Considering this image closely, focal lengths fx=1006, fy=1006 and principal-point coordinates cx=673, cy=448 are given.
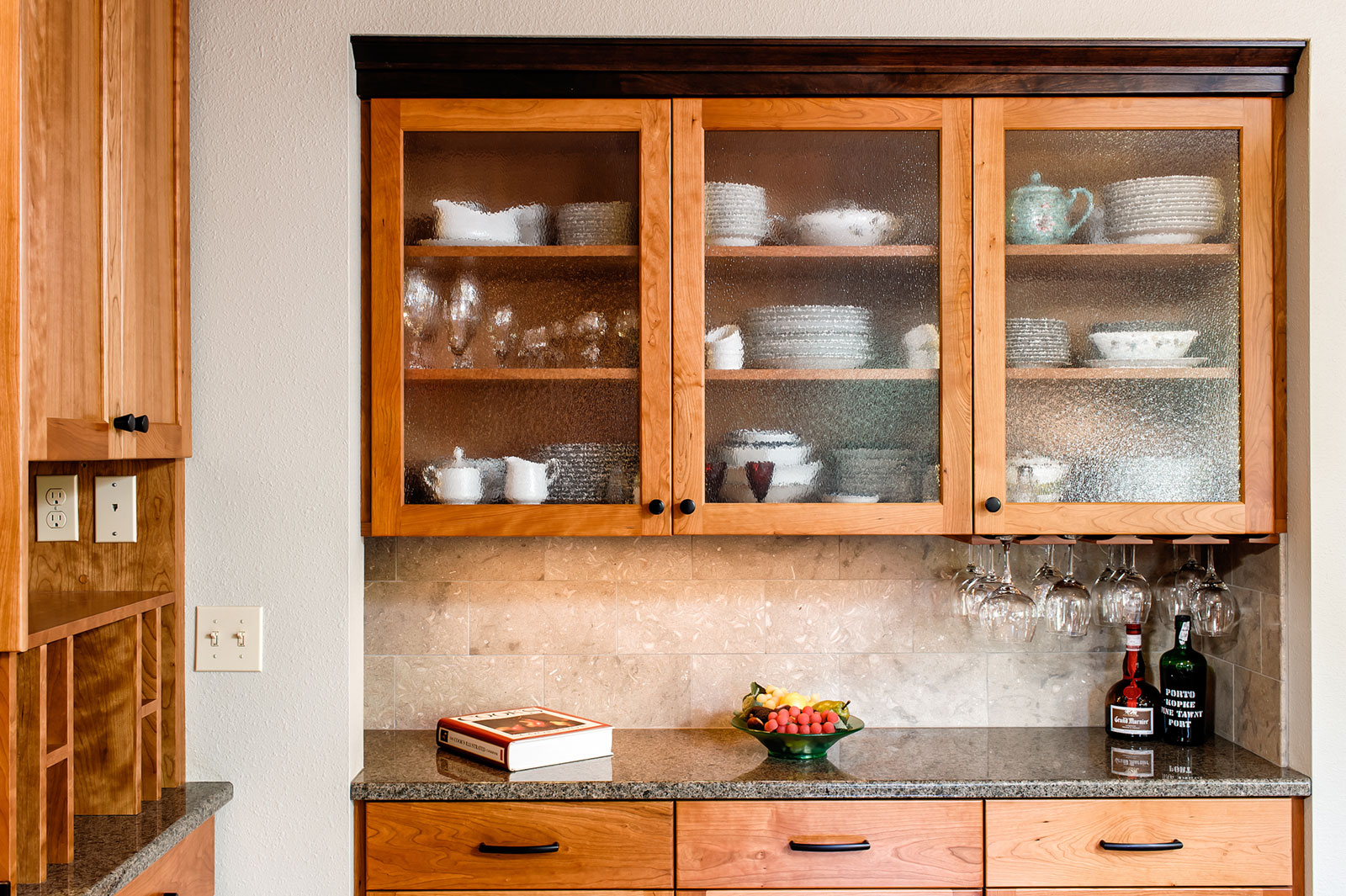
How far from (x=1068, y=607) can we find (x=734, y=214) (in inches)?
39.4

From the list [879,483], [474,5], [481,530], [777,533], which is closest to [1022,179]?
[879,483]

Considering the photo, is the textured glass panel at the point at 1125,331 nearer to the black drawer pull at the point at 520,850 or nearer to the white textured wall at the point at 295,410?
the white textured wall at the point at 295,410

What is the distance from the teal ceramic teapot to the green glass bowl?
95 centimetres

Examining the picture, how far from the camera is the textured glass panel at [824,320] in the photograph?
6.05ft

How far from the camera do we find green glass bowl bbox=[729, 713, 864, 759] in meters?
1.82

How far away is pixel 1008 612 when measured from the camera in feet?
6.45

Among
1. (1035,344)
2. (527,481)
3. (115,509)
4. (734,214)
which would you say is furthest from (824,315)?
(115,509)

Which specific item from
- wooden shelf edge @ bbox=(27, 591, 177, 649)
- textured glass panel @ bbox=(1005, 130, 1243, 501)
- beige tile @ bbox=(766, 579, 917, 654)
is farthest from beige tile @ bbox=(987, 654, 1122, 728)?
wooden shelf edge @ bbox=(27, 591, 177, 649)

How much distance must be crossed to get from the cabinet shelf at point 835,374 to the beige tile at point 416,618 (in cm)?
77

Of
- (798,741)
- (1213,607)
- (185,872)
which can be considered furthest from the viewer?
(1213,607)

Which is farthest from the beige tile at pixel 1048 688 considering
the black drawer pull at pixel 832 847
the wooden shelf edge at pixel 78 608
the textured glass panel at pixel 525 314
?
the wooden shelf edge at pixel 78 608

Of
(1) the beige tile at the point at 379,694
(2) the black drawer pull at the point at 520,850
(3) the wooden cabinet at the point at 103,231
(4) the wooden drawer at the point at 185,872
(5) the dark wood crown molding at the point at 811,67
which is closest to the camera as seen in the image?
(3) the wooden cabinet at the point at 103,231

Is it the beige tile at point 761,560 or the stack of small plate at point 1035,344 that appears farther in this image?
the beige tile at point 761,560

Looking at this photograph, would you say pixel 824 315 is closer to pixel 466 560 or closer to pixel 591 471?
pixel 591 471
